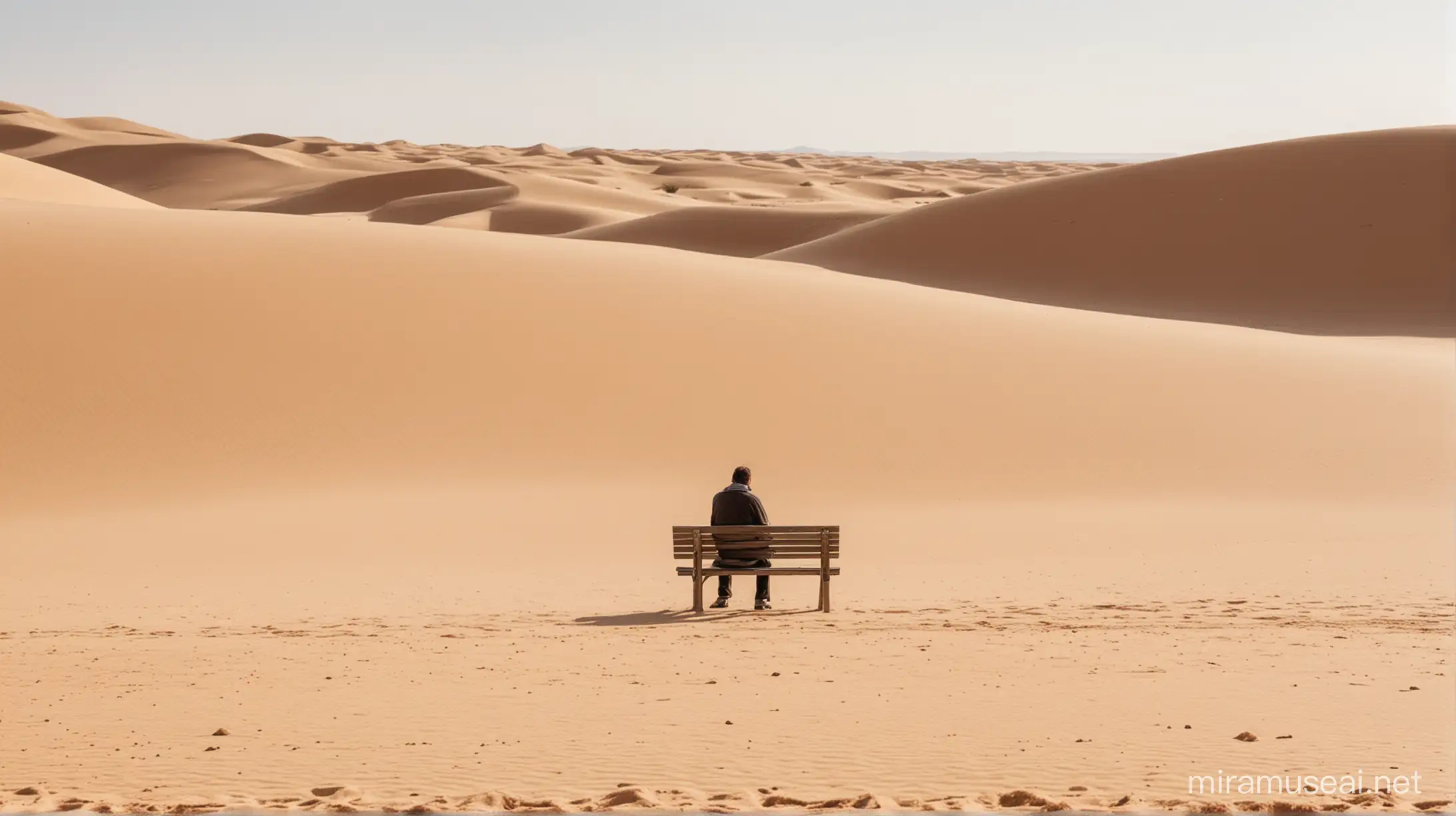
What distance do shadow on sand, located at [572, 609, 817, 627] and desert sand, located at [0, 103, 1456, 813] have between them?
152mm

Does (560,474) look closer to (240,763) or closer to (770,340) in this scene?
(770,340)

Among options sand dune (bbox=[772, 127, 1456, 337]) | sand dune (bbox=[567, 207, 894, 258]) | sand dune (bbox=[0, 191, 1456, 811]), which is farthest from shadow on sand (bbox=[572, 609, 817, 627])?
sand dune (bbox=[567, 207, 894, 258])

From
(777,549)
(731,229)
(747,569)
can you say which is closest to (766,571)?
(747,569)

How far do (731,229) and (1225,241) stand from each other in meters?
26.9

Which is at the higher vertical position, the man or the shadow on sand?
the man

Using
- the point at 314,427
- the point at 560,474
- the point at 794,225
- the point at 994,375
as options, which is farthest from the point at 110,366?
the point at 794,225

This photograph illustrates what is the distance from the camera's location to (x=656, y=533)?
1554 cm

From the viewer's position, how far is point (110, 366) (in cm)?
1991

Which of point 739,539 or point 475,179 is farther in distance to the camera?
point 475,179

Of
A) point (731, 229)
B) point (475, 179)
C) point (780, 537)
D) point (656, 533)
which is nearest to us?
point (780, 537)

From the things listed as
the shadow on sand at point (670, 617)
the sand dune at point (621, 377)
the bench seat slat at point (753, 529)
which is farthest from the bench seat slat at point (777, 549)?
the sand dune at point (621, 377)

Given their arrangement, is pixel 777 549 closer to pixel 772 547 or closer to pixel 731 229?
pixel 772 547

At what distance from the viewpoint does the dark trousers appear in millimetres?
11531

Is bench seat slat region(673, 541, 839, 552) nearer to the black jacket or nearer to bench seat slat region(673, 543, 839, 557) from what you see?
bench seat slat region(673, 543, 839, 557)
